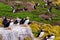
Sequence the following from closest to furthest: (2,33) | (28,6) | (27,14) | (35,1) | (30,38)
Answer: (2,33) < (30,38) < (27,14) < (28,6) < (35,1)

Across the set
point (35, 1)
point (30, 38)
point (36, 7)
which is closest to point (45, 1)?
point (35, 1)

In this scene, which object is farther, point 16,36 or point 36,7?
point 36,7

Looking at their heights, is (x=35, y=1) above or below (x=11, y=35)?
below

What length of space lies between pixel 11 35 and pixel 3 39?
0.65 metres

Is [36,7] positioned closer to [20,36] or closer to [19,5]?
[19,5]

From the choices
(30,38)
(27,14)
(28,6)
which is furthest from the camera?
(28,6)

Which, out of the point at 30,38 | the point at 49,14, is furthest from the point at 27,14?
the point at 30,38

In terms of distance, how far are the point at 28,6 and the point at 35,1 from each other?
821cm

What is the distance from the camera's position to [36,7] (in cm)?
5447

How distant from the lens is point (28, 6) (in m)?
53.9

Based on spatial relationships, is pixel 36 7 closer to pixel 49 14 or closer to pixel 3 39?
pixel 49 14

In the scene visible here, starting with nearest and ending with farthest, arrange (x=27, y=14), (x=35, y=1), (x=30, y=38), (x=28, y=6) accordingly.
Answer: (x=30, y=38)
(x=27, y=14)
(x=28, y=6)
(x=35, y=1)

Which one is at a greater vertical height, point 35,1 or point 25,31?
point 25,31

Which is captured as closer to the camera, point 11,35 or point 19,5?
point 11,35
